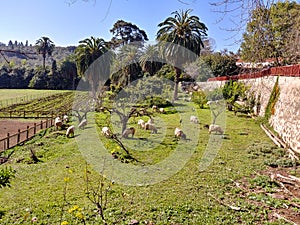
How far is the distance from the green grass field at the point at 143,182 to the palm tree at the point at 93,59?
63.1ft

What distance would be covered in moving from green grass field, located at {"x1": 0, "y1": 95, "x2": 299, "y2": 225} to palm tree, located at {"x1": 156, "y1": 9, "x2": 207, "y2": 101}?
11.4 m

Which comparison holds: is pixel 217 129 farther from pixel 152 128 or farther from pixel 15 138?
pixel 15 138

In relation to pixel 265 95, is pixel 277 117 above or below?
below

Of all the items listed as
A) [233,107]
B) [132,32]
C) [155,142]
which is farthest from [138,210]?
[132,32]

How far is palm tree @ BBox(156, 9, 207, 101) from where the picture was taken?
2066 centimetres

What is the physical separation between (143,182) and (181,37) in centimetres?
1706

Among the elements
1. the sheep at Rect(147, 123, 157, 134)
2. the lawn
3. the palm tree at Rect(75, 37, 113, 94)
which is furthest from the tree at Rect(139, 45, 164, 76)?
the lawn

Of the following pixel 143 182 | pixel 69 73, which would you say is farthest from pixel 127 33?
pixel 143 182

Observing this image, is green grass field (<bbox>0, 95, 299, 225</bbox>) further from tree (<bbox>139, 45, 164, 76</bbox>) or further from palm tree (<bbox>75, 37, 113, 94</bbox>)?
palm tree (<bbox>75, 37, 113, 94</bbox>)

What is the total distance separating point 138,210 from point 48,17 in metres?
3.54

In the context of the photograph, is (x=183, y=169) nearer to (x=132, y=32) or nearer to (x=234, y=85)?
(x=234, y=85)

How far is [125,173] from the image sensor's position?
6473 mm

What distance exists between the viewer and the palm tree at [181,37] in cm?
2066

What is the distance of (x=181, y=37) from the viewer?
20.9m
